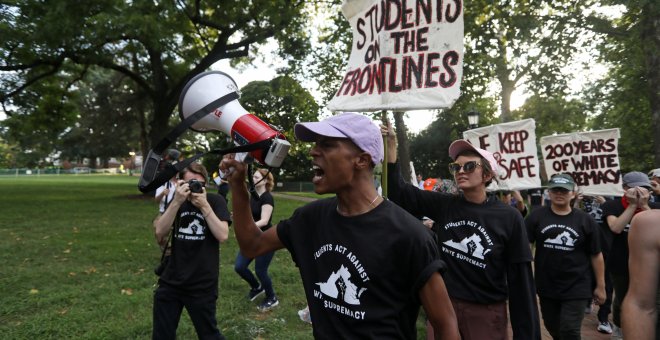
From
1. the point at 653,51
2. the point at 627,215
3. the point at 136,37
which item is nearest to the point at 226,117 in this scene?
the point at 627,215

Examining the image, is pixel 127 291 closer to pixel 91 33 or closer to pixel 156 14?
pixel 156 14

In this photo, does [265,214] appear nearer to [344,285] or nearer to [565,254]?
[565,254]

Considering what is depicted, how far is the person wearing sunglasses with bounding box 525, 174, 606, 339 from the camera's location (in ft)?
12.2

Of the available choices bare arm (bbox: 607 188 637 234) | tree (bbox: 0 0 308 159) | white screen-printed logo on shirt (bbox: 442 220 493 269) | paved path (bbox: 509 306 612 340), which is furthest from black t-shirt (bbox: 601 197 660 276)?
tree (bbox: 0 0 308 159)

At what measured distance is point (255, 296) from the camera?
5.65 metres

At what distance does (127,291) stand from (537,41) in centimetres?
1008

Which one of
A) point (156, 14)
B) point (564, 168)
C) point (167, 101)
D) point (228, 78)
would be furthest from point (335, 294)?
point (167, 101)

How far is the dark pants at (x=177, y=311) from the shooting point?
10.7 ft

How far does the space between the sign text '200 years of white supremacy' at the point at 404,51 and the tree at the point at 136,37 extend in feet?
35.5

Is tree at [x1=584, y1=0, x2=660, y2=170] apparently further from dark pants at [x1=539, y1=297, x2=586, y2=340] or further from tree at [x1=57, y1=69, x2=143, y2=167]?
tree at [x1=57, y1=69, x2=143, y2=167]

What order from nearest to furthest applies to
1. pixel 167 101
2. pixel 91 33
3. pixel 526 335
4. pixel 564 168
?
pixel 526 335 → pixel 564 168 → pixel 91 33 → pixel 167 101

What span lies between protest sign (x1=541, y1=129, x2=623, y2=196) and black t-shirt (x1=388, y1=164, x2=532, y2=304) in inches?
195

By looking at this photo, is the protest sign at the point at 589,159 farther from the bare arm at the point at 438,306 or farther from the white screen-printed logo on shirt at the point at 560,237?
the bare arm at the point at 438,306

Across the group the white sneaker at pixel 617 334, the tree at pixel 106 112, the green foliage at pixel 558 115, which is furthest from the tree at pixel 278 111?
the white sneaker at pixel 617 334
